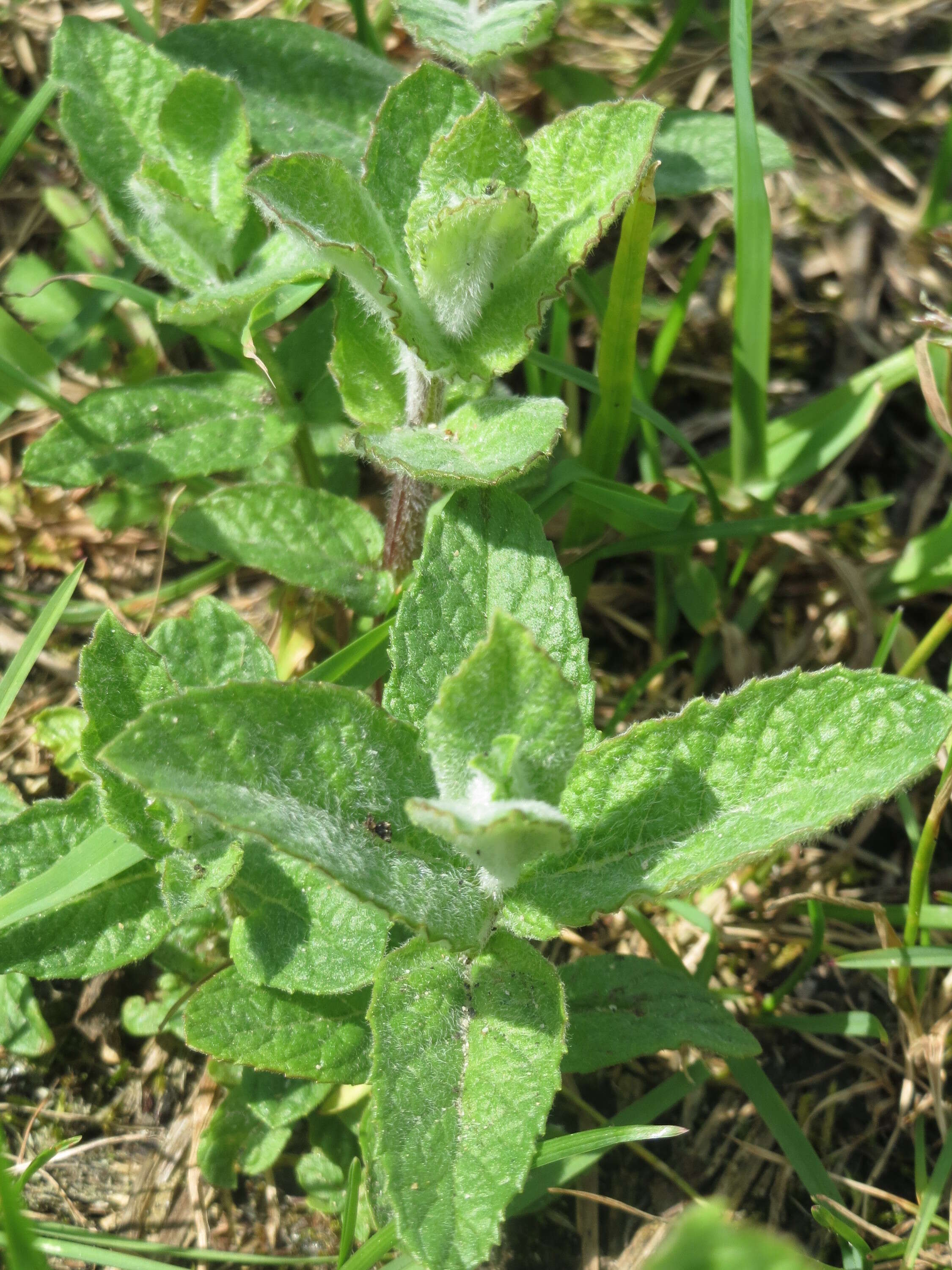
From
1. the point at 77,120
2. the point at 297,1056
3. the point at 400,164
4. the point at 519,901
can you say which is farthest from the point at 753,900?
the point at 77,120

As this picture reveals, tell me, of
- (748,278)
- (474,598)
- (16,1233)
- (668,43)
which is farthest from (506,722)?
(668,43)

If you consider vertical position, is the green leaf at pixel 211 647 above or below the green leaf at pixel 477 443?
below

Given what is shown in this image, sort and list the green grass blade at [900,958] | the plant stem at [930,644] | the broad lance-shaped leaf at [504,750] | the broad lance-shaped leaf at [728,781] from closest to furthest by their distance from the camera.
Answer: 1. the broad lance-shaped leaf at [504,750]
2. the broad lance-shaped leaf at [728,781]
3. the green grass blade at [900,958]
4. the plant stem at [930,644]

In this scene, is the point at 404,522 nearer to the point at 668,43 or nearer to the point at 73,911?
the point at 73,911

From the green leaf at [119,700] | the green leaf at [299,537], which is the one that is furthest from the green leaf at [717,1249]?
the green leaf at [299,537]

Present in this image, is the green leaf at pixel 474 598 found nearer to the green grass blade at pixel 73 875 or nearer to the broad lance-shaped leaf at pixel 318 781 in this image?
the broad lance-shaped leaf at pixel 318 781
